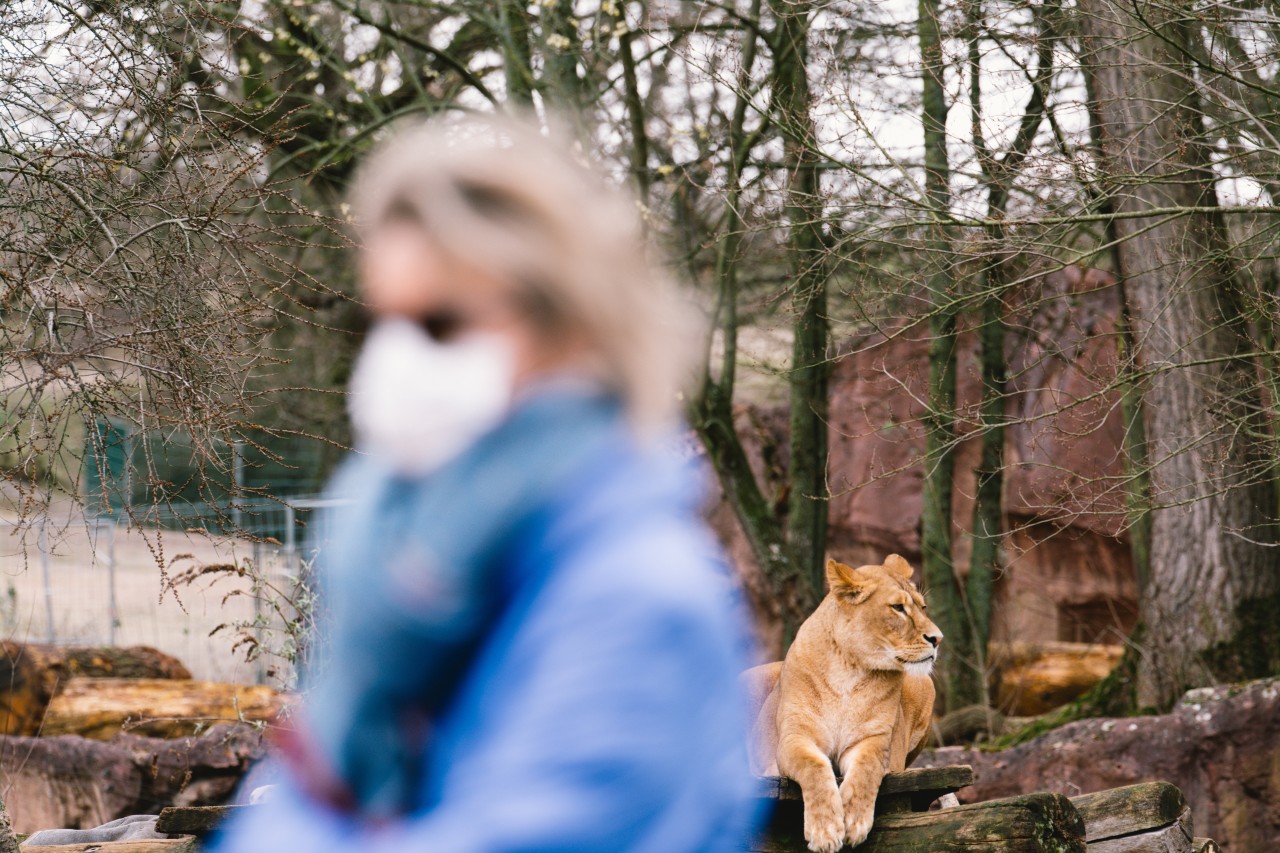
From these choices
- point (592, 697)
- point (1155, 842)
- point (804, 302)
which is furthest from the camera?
point (804, 302)

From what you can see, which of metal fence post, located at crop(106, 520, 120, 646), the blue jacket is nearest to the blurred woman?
the blue jacket

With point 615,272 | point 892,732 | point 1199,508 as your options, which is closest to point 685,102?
point 1199,508

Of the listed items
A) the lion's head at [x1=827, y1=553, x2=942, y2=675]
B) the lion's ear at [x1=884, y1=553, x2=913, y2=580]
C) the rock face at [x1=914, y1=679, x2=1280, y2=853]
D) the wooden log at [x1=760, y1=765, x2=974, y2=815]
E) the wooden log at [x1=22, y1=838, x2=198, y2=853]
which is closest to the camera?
the wooden log at [x1=760, y1=765, x2=974, y2=815]

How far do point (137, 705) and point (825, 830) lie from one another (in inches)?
258

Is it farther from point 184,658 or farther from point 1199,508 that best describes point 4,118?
point 184,658

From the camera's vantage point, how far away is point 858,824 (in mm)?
4172

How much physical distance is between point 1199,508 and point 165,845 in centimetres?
628

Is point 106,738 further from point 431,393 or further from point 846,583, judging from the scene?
point 431,393

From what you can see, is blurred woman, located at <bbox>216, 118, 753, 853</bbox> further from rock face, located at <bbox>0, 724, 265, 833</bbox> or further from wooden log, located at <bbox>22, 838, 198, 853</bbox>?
rock face, located at <bbox>0, 724, 265, 833</bbox>

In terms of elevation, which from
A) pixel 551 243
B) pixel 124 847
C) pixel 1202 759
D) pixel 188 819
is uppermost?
pixel 551 243

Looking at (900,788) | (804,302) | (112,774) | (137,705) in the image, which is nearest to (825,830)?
(900,788)

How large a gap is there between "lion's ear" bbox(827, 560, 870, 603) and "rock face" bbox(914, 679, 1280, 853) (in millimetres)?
3265

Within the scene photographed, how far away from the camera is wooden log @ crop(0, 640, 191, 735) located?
902cm

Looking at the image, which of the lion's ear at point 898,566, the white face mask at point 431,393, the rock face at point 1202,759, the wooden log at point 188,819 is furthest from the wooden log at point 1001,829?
the rock face at point 1202,759
